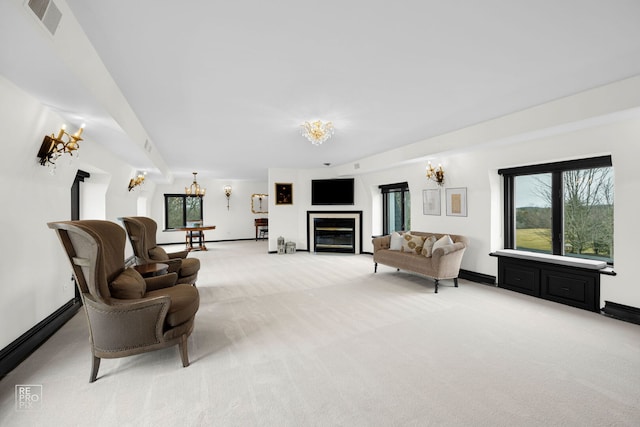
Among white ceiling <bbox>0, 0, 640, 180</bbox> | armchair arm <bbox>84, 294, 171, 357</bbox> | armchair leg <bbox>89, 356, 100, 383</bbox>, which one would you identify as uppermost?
white ceiling <bbox>0, 0, 640, 180</bbox>

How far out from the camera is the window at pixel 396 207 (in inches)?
296

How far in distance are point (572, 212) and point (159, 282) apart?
5.78m

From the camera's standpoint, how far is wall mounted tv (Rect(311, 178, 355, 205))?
28.4 feet

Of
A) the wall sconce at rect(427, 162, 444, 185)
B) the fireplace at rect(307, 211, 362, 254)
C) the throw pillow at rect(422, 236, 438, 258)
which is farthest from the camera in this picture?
the fireplace at rect(307, 211, 362, 254)

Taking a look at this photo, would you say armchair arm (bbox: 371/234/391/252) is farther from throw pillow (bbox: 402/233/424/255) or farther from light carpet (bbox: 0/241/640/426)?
light carpet (bbox: 0/241/640/426)

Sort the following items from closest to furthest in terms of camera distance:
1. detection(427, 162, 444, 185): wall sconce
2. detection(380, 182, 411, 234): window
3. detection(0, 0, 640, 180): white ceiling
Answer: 1. detection(0, 0, 640, 180): white ceiling
2. detection(427, 162, 444, 185): wall sconce
3. detection(380, 182, 411, 234): window

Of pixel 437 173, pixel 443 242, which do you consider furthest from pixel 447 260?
pixel 437 173

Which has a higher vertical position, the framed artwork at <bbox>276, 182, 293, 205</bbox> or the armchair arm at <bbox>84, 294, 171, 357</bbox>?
the framed artwork at <bbox>276, 182, 293, 205</bbox>

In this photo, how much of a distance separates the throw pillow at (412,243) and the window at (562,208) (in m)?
1.50

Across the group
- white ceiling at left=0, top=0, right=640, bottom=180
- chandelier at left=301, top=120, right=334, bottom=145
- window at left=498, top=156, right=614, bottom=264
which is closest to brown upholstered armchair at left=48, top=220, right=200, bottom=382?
white ceiling at left=0, top=0, right=640, bottom=180

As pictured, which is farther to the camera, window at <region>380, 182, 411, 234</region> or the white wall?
window at <region>380, 182, 411, 234</region>

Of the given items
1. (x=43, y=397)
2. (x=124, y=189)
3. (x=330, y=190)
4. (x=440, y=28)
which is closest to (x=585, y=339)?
(x=440, y=28)

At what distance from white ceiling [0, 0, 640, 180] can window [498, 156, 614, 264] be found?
5.07 feet

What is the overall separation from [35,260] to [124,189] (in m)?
3.62
